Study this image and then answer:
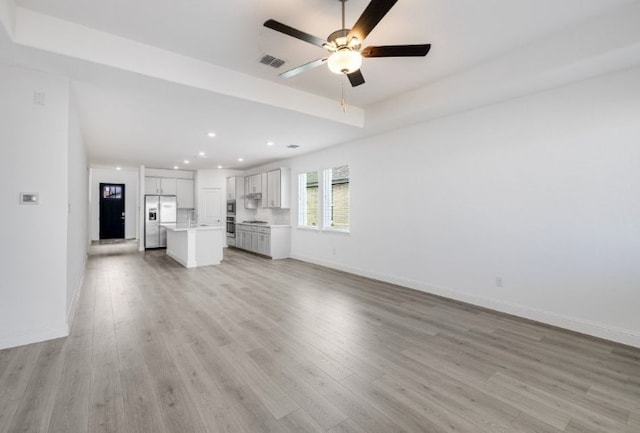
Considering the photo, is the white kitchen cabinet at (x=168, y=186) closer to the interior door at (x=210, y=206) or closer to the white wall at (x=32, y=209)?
the interior door at (x=210, y=206)

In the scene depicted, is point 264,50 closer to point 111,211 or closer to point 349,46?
point 349,46

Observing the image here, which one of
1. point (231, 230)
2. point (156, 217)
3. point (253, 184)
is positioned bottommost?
point (231, 230)

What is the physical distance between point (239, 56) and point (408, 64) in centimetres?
190

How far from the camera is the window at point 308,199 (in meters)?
7.29

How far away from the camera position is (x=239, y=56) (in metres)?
3.18

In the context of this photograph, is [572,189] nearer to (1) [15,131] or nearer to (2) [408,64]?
(2) [408,64]

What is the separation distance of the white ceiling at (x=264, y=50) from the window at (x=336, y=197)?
170 centimetres

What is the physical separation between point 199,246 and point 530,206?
6.25 m

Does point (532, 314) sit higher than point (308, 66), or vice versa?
point (308, 66)

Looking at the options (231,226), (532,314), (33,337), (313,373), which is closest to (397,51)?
(313,373)

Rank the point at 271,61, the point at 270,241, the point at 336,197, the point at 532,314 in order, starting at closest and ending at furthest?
the point at 271,61 → the point at 532,314 → the point at 336,197 → the point at 270,241

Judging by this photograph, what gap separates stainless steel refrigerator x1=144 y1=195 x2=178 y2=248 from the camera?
30.8 ft

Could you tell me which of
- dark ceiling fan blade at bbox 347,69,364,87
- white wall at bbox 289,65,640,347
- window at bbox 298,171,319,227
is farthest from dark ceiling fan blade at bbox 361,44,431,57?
window at bbox 298,171,319,227

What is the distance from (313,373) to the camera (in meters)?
2.35
